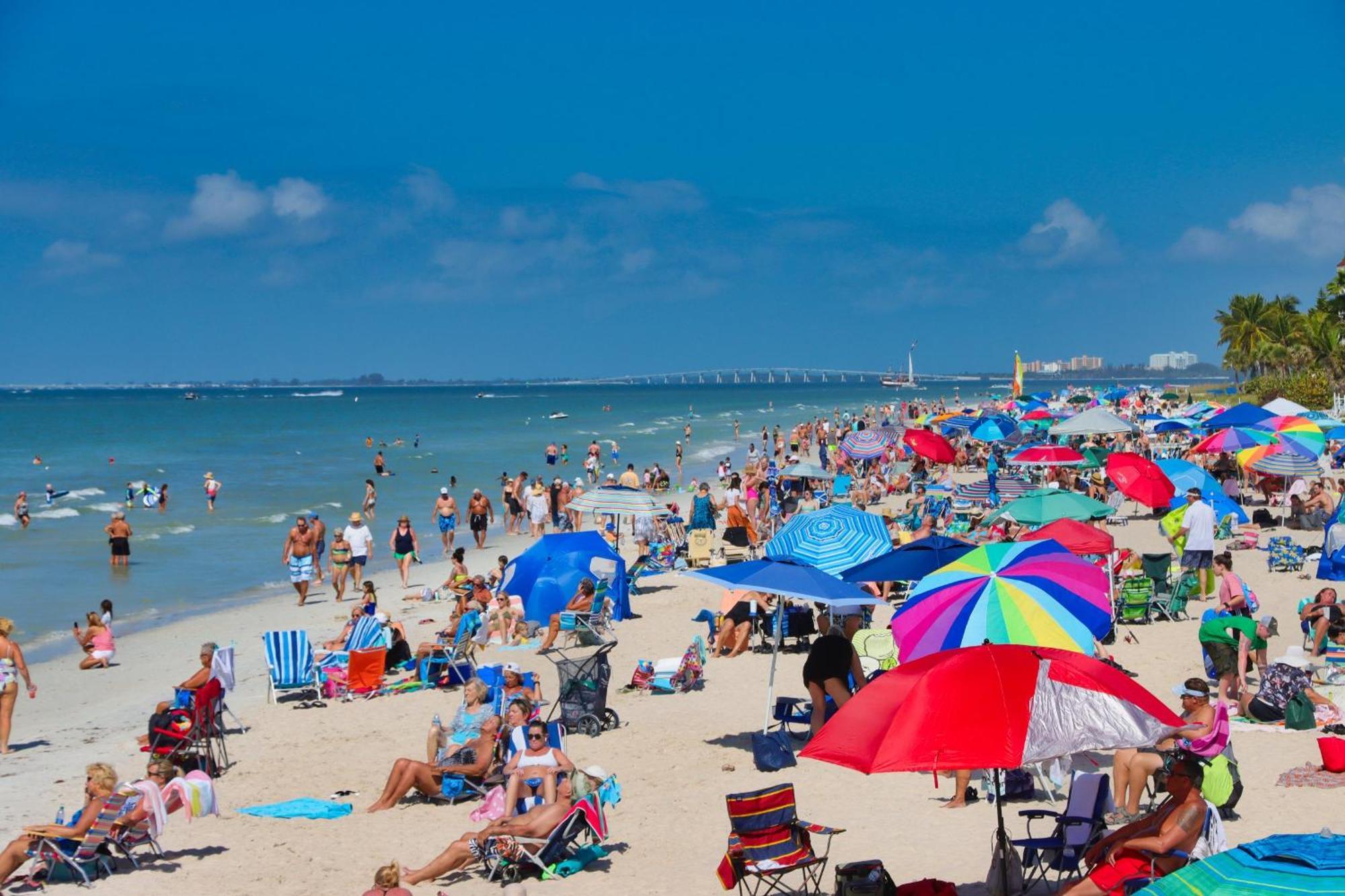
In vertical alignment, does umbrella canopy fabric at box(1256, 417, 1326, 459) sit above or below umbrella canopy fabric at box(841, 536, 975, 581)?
above

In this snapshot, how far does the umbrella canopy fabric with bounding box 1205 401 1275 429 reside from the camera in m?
23.2

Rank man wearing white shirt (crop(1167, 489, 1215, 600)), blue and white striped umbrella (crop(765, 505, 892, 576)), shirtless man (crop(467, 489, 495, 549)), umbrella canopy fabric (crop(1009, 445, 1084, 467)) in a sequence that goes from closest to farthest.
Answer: blue and white striped umbrella (crop(765, 505, 892, 576)), man wearing white shirt (crop(1167, 489, 1215, 600)), umbrella canopy fabric (crop(1009, 445, 1084, 467)), shirtless man (crop(467, 489, 495, 549))

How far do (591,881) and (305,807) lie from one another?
95.5 inches

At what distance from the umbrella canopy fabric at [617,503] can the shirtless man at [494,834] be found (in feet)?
27.8

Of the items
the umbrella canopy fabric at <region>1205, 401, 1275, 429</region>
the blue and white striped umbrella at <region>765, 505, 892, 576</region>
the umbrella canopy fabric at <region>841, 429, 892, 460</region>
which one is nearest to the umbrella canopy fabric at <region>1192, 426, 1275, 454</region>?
the umbrella canopy fabric at <region>1205, 401, 1275, 429</region>

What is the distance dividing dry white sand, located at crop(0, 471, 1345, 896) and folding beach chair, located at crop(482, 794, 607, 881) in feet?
0.47

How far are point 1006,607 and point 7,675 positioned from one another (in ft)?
25.1

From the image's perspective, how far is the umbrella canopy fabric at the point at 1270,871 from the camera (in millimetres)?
3271

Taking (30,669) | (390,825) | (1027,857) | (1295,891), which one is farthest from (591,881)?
(30,669)

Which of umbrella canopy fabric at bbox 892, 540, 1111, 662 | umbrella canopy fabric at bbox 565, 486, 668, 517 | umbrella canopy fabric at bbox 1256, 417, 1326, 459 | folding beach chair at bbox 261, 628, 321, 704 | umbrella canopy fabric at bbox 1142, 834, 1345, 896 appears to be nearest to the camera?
umbrella canopy fabric at bbox 1142, 834, 1345, 896

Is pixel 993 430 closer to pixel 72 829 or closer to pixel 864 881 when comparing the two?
pixel 864 881

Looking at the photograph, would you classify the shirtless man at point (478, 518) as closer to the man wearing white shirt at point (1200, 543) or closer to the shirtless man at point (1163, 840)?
the man wearing white shirt at point (1200, 543)

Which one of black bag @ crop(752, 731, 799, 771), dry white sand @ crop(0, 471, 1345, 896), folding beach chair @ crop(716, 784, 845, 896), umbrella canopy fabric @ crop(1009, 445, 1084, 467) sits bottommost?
dry white sand @ crop(0, 471, 1345, 896)

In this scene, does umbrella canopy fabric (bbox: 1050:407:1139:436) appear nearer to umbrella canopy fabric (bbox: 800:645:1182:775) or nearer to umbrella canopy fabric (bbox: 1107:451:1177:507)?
umbrella canopy fabric (bbox: 1107:451:1177:507)
